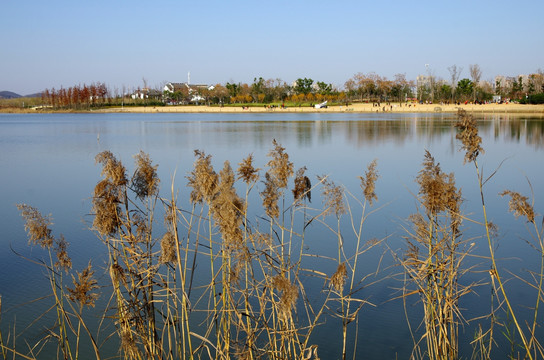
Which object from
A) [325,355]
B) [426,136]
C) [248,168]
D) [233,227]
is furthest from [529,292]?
[426,136]

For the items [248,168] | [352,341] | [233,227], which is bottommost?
[352,341]

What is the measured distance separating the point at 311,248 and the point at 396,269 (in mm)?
1226

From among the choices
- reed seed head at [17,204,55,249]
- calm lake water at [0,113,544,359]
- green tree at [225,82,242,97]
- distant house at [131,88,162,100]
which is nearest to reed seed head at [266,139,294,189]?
calm lake water at [0,113,544,359]

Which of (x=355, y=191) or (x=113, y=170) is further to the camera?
(x=355, y=191)

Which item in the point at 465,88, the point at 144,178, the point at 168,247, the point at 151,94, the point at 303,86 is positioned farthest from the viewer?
the point at 151,94

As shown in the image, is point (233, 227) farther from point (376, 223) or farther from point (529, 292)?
point (376, 223)

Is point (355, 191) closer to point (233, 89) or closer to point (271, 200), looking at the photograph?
point (271, 200)

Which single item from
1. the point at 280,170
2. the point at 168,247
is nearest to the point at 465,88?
the point at 280,170

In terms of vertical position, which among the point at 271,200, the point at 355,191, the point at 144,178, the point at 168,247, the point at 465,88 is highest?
the point at 465,88

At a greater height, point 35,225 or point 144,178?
point 144,178

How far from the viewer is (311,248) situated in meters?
6.52

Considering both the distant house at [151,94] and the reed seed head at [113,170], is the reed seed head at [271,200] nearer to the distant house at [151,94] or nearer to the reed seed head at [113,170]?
the reed seed head at [113,170]

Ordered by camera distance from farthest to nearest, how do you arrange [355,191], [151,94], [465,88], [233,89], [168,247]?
[151,94], [233,89], [465,88], [355,191], [168,247]

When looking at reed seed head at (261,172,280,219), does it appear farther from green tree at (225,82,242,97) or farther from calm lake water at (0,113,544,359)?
green tree at (225,82,242,97)
